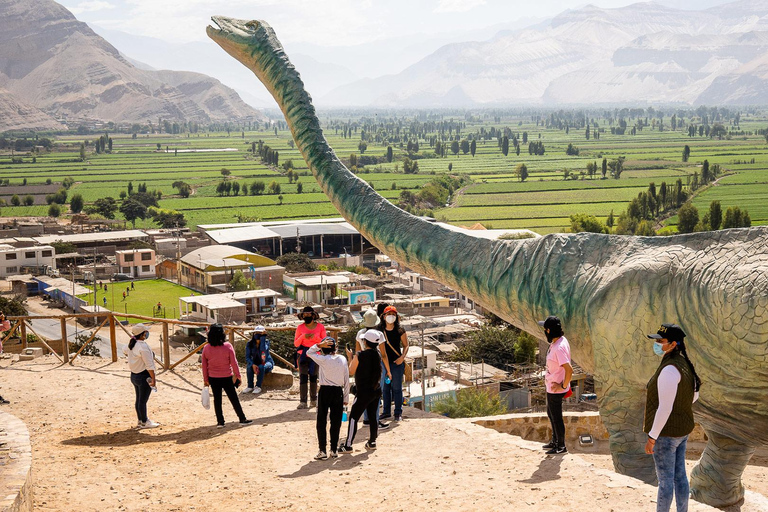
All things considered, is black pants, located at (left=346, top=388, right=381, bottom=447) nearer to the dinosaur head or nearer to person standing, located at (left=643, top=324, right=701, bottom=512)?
person standing, located at (left=643, top=324, right=701, bottom=512)

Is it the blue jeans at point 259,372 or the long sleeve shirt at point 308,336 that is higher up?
the long sleeve shirt at point 308,336

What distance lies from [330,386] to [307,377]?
6.79ft

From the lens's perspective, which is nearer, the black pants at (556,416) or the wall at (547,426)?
the black pants at (556,416)

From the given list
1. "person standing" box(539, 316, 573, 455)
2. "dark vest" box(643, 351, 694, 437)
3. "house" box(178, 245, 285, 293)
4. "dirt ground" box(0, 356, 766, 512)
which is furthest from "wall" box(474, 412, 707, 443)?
"house" box(178, 245, 285, 293)

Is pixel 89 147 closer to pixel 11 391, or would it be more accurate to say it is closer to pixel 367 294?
pixel 367 294

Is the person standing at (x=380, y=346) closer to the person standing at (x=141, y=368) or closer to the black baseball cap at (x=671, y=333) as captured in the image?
the person standing at (x=141, y=368)

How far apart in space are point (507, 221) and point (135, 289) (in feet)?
108

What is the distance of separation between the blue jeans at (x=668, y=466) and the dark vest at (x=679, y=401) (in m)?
0.07

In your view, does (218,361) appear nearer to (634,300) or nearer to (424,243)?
(424,243)

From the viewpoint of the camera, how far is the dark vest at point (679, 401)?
15.9 feet

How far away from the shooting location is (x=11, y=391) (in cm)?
→ 982

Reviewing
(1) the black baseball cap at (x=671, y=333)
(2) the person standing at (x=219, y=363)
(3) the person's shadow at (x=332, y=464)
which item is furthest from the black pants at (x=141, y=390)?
(1) the black baseball cap at (x=671, y=333)

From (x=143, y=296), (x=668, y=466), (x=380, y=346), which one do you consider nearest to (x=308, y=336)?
(x=380, y=346)

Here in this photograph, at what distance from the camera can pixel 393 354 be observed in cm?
803
